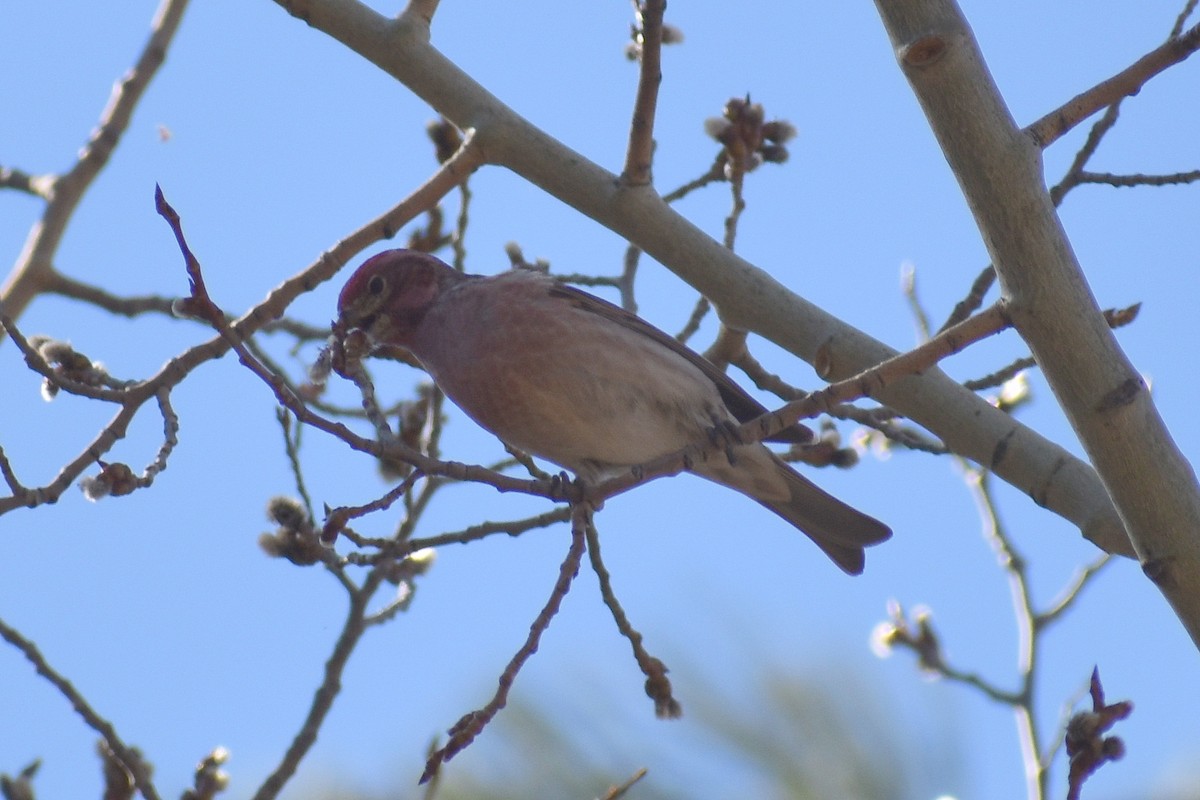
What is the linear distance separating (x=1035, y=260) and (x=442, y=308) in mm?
2715

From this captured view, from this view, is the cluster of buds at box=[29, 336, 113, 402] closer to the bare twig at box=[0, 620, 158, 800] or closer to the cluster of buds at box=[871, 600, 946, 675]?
the bare twig at box=[0, 620, 158, 800]

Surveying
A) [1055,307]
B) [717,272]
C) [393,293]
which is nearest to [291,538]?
[717,272]

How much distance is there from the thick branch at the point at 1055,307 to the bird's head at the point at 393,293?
275cm

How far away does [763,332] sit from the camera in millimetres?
3906

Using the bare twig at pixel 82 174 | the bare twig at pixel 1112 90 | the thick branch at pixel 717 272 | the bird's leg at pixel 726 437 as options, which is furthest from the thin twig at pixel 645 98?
the bare twig at pixel 82 174

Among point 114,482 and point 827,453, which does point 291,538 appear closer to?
point 114,482

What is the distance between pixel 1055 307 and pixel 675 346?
2.18 metres

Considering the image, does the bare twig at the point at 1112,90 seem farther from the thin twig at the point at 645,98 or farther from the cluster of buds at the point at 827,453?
the cluster of buds at the point at 827,453

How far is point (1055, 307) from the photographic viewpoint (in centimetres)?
284

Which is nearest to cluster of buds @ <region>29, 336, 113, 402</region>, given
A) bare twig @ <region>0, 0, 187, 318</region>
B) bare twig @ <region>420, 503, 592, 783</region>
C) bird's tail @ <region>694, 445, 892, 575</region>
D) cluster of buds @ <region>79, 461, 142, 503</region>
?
cluster of buds @ <region>79, 461, 142, 503</region>

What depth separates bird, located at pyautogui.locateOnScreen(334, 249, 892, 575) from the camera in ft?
15.3

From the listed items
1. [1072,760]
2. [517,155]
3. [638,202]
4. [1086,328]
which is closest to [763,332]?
[638,202]

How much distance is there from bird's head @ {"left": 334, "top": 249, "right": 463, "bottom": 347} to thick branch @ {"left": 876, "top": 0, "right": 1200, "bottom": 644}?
275cm

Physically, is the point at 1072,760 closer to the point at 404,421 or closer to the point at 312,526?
the point at 312,526
